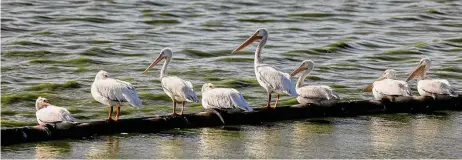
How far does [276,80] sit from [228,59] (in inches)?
191

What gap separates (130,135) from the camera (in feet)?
30.7

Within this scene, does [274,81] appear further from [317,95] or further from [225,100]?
[225,100]

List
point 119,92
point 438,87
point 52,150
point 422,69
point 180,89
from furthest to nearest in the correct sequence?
point 422,69 → point 438,87 → point 180,89 → point 119,92 → point 52,150

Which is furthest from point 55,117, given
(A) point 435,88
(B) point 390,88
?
(A) point 435,88

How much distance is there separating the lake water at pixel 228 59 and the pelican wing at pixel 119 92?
37 centimetres

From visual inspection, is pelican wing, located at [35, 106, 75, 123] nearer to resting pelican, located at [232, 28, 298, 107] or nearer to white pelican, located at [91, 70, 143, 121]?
white pelican, located at [91, 70, 143, 121]

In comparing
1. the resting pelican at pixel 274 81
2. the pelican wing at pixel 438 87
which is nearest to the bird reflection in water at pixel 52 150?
the resting pelican at pixel 274 81

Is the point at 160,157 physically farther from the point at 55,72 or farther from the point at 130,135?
the point at 55,72

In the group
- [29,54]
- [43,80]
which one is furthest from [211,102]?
[29,54]

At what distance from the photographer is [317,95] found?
10.4 m

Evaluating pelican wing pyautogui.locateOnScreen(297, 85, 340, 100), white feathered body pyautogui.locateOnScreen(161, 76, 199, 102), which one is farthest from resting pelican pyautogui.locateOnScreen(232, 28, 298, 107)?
white feathered body pyautogui.locateOnScreen(161, 76, 199, 102)

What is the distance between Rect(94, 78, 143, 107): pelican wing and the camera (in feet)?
31.0

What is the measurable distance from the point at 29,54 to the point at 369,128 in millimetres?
6448

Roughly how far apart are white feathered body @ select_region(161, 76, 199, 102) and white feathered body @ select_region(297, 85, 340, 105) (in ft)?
3.71
